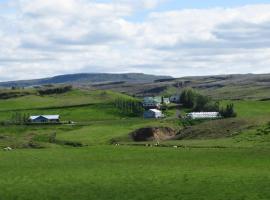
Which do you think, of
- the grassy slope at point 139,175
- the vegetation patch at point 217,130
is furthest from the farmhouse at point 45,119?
the grassy slope at point 139,175

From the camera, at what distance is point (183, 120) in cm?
15825

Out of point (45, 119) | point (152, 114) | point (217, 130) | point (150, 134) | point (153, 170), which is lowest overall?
point (150, 134)

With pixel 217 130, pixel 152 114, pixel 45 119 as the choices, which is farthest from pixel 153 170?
pixel 45 119

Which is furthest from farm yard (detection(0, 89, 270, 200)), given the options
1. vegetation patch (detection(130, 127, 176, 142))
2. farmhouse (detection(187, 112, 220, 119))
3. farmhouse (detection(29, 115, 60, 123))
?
farmhouse (detection(29, 115, 60, 123))

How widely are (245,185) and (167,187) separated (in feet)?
21.5

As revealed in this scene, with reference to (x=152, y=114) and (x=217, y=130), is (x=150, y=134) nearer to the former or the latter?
(x=217, y=130)

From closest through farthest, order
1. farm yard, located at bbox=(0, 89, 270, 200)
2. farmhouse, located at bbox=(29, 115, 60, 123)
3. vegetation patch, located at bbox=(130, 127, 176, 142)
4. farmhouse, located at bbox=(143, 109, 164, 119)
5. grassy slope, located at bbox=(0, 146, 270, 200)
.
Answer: grassy slope, located at bbox=(0, 146, 270, 200), farm yard, located at bbox=(0, 89, 270, 200), vegetation patch, located at bbox=(130, 127, 176, 142), farmhouse, located at bbox=(29, 115, 60, 123), farmhouse, located at bbox=(143, 109, 164, 119)

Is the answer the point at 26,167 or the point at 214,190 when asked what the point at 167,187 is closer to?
the point at 214,190

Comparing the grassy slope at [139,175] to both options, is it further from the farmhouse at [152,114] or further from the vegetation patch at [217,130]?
the farmhouse at [152,114]

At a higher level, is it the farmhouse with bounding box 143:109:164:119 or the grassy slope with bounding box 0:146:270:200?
the farmhouse with bounding box 143:109:164:119

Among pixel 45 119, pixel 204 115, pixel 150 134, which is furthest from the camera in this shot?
pixel 45 119

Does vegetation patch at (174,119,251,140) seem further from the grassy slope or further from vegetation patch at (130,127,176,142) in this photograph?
the grassy slope

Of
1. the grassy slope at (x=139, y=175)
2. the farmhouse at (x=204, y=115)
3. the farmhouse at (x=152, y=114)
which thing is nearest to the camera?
the grassy slope at (x=139, y=175)

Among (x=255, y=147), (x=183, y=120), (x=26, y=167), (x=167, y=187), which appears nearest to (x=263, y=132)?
(x=255, y=147)
